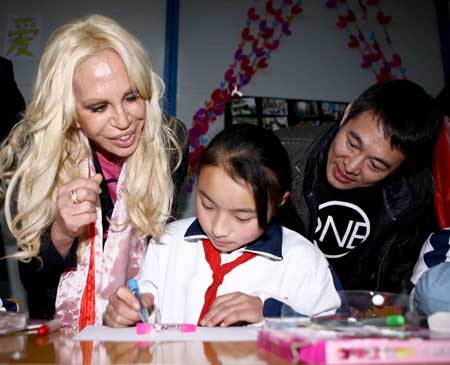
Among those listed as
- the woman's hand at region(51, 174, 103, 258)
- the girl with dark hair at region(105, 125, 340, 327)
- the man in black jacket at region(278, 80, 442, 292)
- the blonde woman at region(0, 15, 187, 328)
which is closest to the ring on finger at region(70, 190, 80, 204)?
the woman's hand at region(51, 174, 103, 258)

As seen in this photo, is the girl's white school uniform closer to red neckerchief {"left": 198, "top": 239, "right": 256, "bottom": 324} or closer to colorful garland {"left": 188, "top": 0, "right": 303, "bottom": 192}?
red neckerchief {"left": 198, "top": 239, "right": 256, "bottom": 324}

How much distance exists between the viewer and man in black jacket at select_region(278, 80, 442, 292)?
1566 mm

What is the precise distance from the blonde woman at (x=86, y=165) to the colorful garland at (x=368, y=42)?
1.74 meters

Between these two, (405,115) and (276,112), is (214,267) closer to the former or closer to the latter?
(405,115)

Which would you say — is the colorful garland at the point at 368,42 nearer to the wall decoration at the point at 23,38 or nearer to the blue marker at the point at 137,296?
the wall decoration at the point at 23,38

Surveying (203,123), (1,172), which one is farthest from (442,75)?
(1,172)

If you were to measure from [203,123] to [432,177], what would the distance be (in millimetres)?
1295

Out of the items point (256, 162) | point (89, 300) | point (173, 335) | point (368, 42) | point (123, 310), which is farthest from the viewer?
point (368, 42)

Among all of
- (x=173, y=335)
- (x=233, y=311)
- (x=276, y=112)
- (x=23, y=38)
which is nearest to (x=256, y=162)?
(x=233, y=311)

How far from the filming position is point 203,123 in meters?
2.78

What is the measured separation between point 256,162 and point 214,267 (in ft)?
0.89

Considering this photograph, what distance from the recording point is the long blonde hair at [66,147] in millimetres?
1426

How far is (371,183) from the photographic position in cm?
164

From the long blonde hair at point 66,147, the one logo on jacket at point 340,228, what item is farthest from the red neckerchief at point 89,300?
the one logo on jacket at point 340,228
